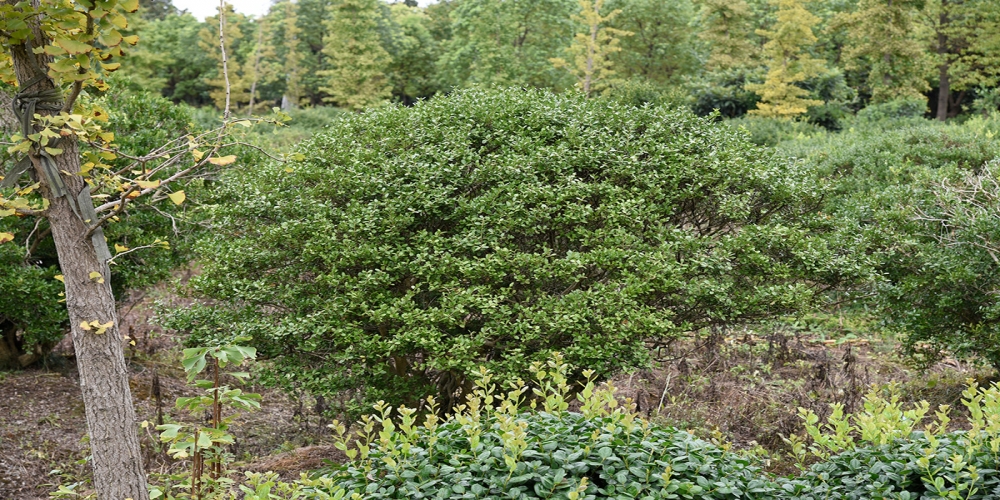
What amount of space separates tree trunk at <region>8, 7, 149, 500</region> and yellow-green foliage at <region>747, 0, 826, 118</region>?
18041 mm

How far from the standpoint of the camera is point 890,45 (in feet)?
64.2

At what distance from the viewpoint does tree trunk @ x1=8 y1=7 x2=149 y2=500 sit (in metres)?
3.00

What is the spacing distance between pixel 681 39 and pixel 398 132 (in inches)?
810

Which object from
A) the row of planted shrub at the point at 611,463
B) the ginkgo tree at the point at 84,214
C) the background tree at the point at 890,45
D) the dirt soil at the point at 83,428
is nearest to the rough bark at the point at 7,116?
the dirt soil at the point at 83,428

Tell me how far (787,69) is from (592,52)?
5.63 metres

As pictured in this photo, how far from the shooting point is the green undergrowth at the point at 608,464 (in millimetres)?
2906

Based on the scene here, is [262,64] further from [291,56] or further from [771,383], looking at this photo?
[771,383]

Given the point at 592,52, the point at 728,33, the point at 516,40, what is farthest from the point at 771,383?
the point at 516,40

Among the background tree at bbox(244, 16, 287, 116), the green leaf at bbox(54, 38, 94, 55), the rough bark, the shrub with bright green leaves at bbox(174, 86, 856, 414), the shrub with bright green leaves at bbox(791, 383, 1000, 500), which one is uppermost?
the background tree at bbox(244, 16, 287, 116)

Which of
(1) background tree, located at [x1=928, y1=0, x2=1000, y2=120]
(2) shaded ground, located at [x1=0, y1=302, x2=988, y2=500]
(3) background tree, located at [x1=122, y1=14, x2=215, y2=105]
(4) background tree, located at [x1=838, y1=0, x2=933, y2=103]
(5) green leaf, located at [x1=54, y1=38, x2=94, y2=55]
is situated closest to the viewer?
(5) green leaf, located at [x1=54, y1=38, x2=94, y2=55]

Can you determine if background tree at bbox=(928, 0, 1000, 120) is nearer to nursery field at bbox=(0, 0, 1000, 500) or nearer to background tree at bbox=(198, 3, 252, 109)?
nursery field at bbox=(0, 0, 1000, 500)

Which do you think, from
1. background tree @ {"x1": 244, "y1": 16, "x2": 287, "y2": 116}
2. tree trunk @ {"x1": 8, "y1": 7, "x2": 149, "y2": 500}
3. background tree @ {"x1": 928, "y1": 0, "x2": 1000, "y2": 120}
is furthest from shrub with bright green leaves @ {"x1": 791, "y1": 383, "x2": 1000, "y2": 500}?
background tree @ {"x1": 244, "y1": 16, "x2": 287, "y2": 116}

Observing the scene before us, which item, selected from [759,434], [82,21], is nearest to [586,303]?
[759,434]

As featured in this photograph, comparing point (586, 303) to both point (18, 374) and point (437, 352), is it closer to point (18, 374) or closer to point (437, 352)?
point (437, 352)
